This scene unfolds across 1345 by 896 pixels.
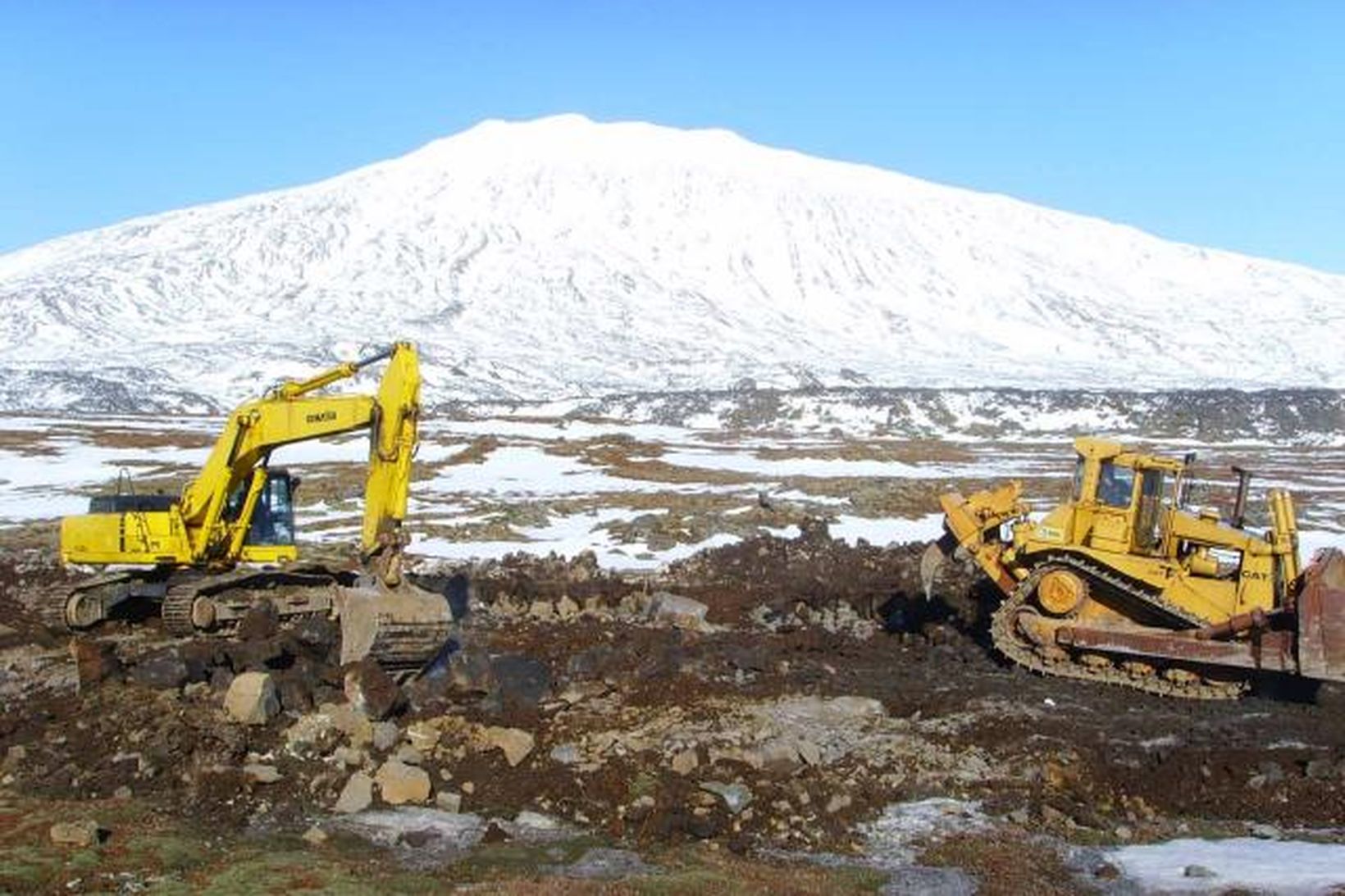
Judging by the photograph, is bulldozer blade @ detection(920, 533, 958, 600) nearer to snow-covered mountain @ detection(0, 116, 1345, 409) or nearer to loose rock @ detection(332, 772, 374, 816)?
loose rock @ detection(332, 772, 374, 816)

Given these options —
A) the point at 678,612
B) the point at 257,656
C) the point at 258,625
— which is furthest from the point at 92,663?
the point at 678,612

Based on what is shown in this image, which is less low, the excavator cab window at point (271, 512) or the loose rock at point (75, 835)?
the excavator cab window at point (271, 512)

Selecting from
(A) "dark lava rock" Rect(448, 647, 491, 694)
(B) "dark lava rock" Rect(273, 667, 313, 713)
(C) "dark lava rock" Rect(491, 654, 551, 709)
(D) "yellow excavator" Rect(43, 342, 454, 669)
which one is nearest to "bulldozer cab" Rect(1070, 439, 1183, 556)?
(C) "dark lava rock" Rect(491, 654, 551, 709)

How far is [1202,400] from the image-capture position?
87.2m

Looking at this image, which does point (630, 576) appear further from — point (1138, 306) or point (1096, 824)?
point (1138, 306)

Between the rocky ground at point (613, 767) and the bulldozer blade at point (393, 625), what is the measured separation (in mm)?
352

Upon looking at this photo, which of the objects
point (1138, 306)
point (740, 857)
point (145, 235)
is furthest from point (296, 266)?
point (740, 857)

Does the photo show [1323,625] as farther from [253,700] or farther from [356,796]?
[253,700]

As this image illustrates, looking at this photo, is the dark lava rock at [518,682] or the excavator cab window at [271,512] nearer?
the dark lava rock at [518,682]

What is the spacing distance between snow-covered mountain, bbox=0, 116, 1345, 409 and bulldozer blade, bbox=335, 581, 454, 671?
90449mm

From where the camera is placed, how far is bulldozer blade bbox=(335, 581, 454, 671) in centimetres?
1391

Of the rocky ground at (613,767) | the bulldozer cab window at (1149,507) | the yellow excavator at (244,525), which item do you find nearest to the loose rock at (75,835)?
the rocky ground at (613,767)

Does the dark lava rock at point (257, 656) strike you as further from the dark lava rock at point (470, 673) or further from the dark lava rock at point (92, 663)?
the dark lava rock at point (470, 673)

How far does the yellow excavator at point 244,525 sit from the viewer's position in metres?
15.1
